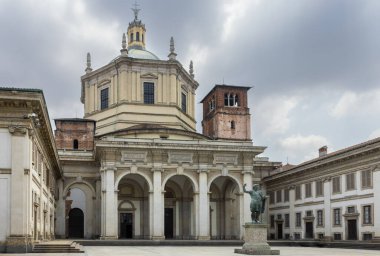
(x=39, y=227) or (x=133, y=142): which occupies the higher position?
(x=133, y=142)

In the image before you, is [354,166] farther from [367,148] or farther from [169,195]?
[169,195]

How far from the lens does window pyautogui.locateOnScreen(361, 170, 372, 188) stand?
4225cm

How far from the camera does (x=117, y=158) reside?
50.7 metres

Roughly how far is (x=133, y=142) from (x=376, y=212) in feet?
71.3

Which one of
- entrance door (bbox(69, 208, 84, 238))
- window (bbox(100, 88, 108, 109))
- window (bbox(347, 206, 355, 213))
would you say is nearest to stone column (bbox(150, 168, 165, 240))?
entrance door (bbox(69, 208, 84, 238))

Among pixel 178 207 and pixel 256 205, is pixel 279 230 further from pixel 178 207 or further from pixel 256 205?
pixel 256 205

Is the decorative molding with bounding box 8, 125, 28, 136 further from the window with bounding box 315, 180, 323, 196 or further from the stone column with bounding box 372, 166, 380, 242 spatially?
the window with bounding box 315, 180, 323, 196

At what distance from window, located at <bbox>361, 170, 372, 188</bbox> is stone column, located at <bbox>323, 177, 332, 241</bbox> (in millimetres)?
5615

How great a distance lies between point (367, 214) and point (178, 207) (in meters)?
21.5

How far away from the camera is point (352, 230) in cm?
4475

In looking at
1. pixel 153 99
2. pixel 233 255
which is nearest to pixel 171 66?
pixel 153 99

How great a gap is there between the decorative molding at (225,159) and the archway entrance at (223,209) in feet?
16.3

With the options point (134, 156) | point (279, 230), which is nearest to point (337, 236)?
point (279, 230)

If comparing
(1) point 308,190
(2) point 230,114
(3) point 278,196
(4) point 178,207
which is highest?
(2) point 230,114
